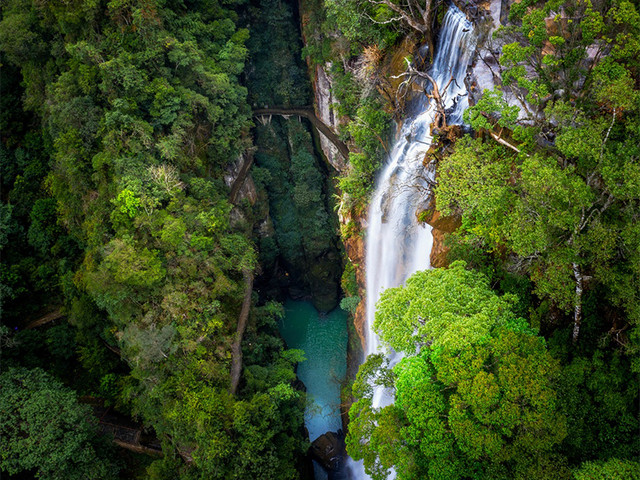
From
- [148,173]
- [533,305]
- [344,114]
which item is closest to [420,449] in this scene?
[533,305]

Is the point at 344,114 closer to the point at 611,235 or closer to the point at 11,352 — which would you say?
the point at 611,235

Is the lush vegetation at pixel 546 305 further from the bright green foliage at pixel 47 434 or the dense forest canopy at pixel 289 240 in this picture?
the bright green foliage at pixel 47 434

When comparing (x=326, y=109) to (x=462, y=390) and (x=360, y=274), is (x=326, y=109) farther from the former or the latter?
(x=462, y=390)

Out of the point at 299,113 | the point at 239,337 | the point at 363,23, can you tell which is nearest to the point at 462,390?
the point at 239,337

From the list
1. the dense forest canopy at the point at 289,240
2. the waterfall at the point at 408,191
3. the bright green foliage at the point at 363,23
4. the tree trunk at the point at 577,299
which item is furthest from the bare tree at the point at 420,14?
the tree trunk at the point at 577,299

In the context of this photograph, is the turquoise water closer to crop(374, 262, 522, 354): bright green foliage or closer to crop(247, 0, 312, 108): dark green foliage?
crop(374, 262, 522, 354): bright green foliage

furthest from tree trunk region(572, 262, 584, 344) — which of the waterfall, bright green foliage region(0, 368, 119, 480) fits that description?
bright green foliage region(0, 368, 119, 480)
